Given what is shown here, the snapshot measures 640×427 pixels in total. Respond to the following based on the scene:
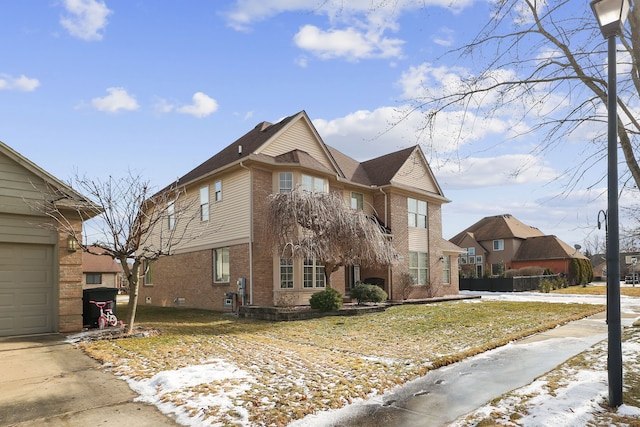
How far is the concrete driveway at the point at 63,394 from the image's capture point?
17.2 ft

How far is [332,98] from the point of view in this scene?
1009cm

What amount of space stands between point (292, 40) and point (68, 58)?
6.11 metres

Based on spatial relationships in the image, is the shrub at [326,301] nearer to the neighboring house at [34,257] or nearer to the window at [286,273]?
the window at [286,273]

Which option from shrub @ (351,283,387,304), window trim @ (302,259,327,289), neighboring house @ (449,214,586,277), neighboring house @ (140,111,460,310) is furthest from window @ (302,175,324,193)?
neighboring house @ (449,214,586,277)

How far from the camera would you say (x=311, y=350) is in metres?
9.38

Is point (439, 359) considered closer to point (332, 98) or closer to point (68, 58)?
point (332, 98)

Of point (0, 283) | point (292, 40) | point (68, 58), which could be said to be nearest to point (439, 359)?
point (292, 40)

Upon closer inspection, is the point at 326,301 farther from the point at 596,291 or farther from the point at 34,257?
the point at 596,291

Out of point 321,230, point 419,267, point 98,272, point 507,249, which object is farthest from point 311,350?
point 98,272

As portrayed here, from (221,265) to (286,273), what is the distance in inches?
128

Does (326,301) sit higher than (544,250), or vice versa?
(544,250)

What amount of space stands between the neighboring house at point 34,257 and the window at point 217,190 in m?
7.72

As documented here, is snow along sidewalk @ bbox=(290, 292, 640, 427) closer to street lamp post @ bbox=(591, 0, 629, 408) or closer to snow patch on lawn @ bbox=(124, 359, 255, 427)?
snow patch on lawn @ bbox=(124, 359, 255, 427)

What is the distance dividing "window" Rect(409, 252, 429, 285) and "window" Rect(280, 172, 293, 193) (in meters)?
9.17
